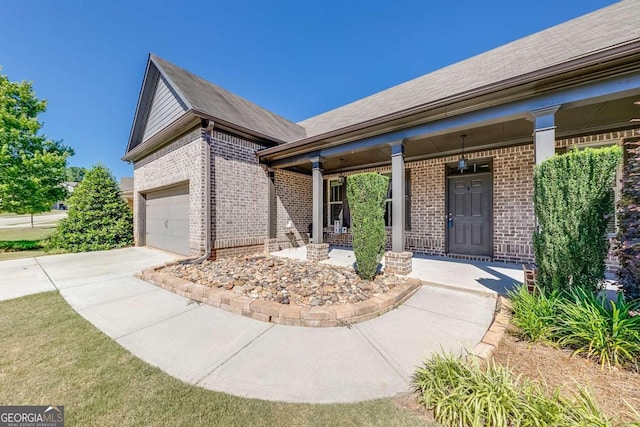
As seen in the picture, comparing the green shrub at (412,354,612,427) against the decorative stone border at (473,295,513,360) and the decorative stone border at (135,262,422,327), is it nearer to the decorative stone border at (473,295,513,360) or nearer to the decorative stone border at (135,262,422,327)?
the decorative stone border at (473,295,513,360)

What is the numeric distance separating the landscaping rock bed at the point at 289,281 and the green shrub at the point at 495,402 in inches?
66.3

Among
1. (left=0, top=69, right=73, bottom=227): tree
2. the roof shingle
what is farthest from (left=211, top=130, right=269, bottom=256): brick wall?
(left=0, top=69, right=73, bottom=227): tree

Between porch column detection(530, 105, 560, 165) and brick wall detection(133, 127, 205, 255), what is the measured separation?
6.87m

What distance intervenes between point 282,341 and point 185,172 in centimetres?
599

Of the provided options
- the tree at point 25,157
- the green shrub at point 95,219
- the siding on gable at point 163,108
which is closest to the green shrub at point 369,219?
the siding on gable at point 163,108

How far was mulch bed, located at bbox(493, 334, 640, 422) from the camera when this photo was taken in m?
1.70

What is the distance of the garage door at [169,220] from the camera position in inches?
281

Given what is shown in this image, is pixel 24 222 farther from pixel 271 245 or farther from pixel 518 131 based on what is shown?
pixel 518 131

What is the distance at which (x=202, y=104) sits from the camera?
6625 mm

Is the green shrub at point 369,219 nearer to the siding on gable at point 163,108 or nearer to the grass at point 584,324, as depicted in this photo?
the grass at point 584,324

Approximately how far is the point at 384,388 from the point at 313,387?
589 mm

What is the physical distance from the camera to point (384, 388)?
1925 millimetres

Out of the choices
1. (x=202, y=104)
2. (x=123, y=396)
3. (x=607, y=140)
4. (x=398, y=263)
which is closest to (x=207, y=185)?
(x=202, y=104)

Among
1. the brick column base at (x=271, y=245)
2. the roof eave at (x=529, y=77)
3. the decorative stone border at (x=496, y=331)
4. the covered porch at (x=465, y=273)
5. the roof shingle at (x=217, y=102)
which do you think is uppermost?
the roof shingle at (x=217, y=102)
